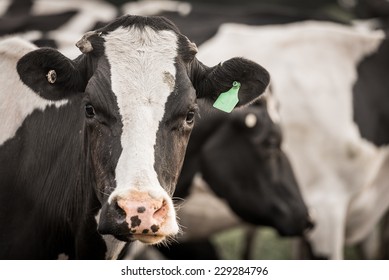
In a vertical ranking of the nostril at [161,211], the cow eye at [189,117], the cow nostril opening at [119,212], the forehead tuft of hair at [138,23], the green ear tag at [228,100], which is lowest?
the green ear tag at [228,100]

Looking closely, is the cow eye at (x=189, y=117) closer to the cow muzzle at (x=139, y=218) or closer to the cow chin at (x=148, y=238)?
the cow muzzle at (x=139, y=218)

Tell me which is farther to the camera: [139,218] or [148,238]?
[148,238]

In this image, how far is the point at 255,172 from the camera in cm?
666

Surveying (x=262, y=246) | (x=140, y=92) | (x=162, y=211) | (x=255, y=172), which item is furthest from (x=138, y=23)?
(x=262, y=246)

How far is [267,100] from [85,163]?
7.97 feet

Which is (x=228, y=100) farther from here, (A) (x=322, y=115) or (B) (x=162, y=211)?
(A) (x=322, y=115)

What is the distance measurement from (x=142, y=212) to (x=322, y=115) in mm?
3835

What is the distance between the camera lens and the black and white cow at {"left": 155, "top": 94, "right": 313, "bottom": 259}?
21.3ft

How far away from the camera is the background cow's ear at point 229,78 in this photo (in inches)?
177

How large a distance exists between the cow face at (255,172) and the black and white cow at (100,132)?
6.43ft

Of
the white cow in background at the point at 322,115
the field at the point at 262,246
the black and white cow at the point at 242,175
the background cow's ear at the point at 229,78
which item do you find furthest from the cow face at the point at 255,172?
the background cow's ear at the point at 229,78

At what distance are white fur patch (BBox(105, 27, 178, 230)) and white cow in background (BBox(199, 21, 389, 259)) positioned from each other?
2971mm

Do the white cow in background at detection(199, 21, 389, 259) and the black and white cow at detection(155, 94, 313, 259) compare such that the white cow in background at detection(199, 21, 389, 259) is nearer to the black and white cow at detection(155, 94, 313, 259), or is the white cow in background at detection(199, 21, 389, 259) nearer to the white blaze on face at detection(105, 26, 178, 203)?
the black and white cow at detection(155, 94, 313, 259)

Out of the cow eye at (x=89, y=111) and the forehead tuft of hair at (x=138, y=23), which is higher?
the forehead tuft of hair at (x=138, y=23)
